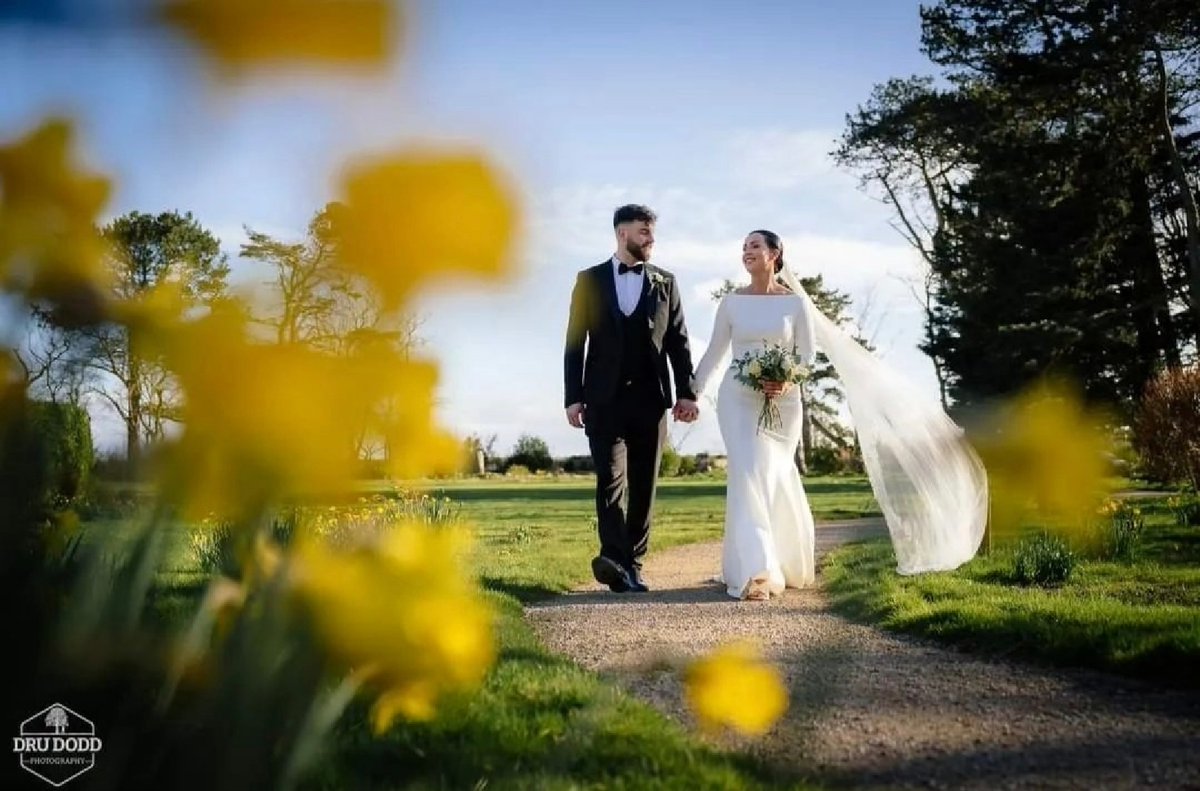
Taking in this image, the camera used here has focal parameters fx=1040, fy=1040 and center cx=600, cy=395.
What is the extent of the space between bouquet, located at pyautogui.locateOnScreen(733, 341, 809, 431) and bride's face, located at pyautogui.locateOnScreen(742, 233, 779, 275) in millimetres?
475

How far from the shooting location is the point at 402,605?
22.6 inches

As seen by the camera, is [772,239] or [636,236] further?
[772,239]

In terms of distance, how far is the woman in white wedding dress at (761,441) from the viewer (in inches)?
241

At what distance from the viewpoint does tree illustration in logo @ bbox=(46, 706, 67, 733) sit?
0.79 m

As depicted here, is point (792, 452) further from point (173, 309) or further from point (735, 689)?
point (173, 309)

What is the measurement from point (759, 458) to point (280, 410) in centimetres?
595

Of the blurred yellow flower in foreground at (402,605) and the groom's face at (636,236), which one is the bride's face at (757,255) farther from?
the blurred yellow flower in foreground at (402,605)

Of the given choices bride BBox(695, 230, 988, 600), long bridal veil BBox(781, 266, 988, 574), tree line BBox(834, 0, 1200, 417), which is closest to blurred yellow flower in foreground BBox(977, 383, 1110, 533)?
bride BBox(695, 230, 988, 600)

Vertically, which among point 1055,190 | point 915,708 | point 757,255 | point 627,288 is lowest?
point 915,708

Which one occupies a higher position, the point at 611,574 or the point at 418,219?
the point at 418,219

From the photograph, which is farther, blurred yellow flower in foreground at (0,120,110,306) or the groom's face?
the groom's face

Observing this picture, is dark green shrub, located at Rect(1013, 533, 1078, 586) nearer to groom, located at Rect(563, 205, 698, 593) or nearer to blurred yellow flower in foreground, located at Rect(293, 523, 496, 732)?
groom, located at Rect(563, 205, 698, 593)

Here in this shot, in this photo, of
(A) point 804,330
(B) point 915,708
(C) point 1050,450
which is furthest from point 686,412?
(C) point 1050,450

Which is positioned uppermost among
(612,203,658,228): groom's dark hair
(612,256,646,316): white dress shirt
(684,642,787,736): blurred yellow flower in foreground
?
(612,203,658,228): groom's dark hair
